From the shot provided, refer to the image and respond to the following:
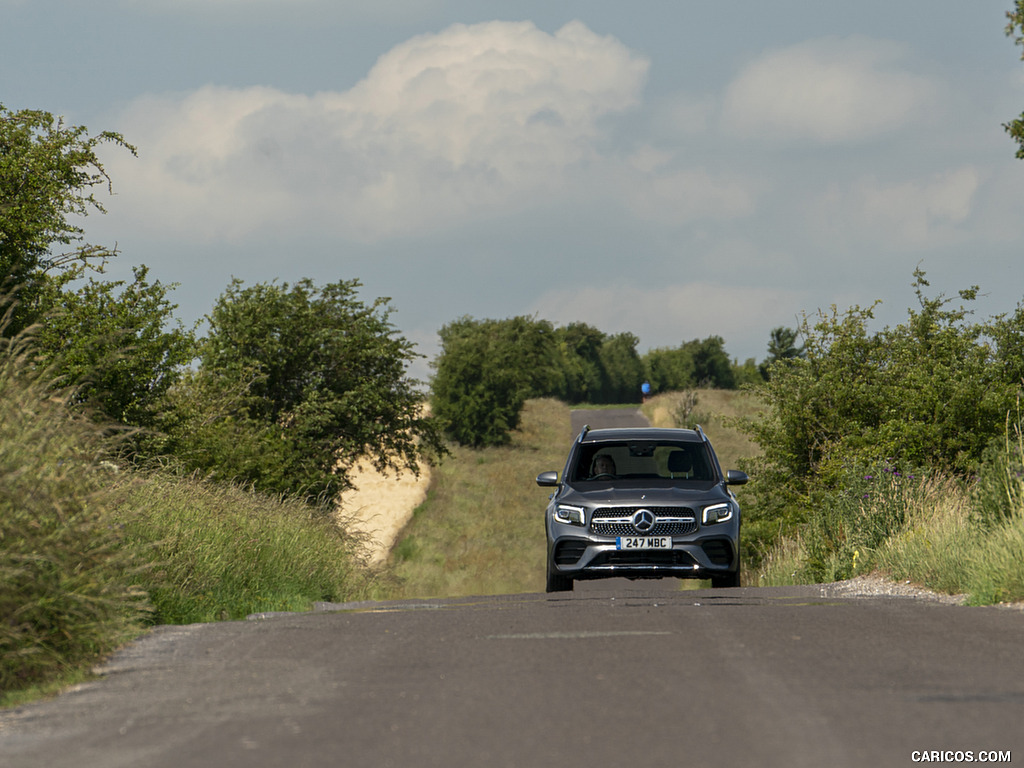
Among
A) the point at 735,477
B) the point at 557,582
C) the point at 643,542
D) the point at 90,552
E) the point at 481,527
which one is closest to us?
the point at 90,552

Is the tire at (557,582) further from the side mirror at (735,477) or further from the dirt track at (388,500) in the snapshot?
the dirt track at (388,500)

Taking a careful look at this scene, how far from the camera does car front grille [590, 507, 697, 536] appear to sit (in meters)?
14.0

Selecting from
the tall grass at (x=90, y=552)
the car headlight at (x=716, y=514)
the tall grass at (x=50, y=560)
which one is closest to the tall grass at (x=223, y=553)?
the tall grass at (x=90, y=552)

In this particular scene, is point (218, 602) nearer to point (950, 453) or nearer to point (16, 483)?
point (16, 483)

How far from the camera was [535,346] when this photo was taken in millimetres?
99250

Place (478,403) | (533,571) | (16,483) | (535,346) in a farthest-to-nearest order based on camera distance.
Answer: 1. (535,346)
2. (478,403)
3. (533,571)
4. (16,483)

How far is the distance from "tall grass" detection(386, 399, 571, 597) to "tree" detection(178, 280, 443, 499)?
12.5 feet

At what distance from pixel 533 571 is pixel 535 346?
171 feet

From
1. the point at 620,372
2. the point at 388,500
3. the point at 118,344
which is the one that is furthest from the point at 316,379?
the point at 620,372

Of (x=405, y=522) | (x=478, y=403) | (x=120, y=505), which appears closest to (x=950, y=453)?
(x=120, y=505)

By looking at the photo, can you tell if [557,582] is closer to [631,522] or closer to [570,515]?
[570,515]

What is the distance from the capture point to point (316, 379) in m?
42.2

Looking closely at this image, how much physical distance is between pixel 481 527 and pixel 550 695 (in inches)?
2001

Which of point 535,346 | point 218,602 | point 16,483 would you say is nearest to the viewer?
point 16,483
